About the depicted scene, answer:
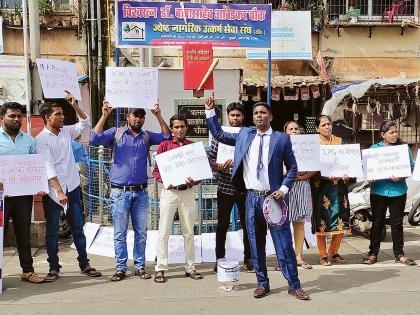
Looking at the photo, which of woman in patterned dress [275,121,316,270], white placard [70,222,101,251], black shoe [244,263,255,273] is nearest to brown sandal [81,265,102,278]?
white placard [70,222,101,251]

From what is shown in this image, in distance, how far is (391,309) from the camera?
4.70m

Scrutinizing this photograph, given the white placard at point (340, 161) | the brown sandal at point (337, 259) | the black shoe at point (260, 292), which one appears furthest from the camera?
the brown sandal at point (337, 259)

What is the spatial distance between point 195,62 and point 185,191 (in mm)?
2340

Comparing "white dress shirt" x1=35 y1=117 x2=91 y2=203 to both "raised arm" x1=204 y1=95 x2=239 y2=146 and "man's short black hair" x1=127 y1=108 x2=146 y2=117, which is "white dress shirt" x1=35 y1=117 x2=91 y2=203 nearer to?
"man's short black hair" x1=127 y1=108 x2=146 y2=117

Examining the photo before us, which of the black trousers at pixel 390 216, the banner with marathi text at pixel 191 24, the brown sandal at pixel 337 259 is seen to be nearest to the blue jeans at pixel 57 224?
the banner with marathi text at pixel 191 24

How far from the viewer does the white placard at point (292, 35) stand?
12.2 meters

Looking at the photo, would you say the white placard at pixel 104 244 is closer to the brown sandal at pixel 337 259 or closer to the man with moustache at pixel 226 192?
the man with moustache at pixel 226 192

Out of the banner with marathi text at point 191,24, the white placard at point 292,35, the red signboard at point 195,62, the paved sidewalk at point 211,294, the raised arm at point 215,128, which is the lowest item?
the paved sidewalk at point 211,294

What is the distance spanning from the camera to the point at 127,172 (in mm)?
5621

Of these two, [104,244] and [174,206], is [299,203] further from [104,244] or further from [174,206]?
[104,244]

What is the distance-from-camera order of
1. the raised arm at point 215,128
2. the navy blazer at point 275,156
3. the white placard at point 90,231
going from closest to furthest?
the navy blazer at point 275,156, the raised arm at point 215,128, the white placard at point 90,231

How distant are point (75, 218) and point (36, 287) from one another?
2.71 feet

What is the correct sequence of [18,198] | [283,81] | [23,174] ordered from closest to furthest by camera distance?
[23,174], [18,198], [283,81]

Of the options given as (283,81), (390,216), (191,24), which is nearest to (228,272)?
(390,216)
